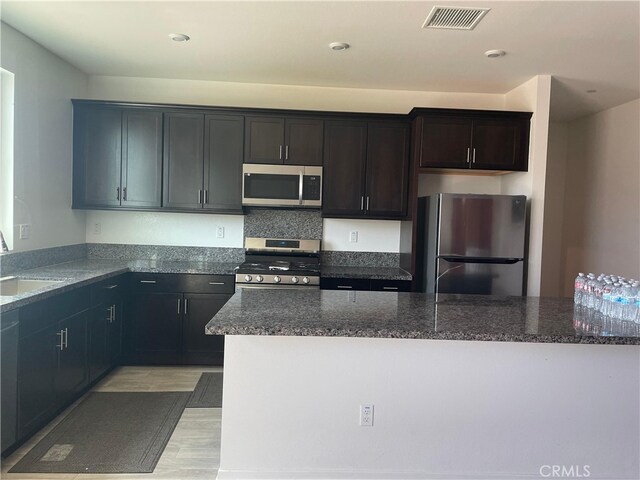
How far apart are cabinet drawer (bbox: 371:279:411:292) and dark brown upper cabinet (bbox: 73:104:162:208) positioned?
2.06 metres

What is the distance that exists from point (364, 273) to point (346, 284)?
19 cm

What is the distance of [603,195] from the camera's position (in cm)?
460

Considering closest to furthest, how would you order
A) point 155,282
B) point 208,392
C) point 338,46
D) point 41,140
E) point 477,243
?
point 338,46, point 208,392, point 41,140, point 477,243, point 155,282

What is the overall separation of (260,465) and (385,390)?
2.27 ft

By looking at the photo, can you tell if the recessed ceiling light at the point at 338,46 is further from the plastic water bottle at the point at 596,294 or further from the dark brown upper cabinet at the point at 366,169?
the plastic water bottle at the point at 596,294

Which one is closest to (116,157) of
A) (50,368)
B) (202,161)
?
(202,161)

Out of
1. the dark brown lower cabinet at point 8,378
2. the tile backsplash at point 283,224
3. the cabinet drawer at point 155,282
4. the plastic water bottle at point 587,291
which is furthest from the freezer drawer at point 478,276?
the dark brown lower cabinet at point 8,378

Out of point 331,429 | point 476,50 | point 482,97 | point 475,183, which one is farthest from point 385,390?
point 482,97

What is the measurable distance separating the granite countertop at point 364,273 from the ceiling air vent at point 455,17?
6.32 feet

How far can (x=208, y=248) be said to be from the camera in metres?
4.17

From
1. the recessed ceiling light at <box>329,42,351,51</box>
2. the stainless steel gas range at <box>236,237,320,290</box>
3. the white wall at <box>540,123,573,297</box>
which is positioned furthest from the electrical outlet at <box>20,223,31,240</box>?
the white wall at <box>540,123,573,297</box>

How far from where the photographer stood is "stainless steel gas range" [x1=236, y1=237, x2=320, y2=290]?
11.6ft

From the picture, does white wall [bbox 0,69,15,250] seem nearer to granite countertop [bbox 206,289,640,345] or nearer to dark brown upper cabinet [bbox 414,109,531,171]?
granite countertop [bbox 206,289,640,345]

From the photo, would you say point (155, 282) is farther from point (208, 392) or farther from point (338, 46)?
point (338, 46)
